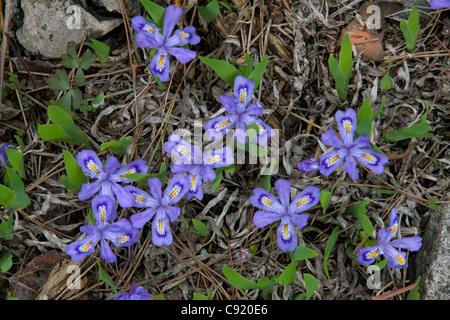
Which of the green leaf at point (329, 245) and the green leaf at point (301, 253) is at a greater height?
the green leaf at point (301, 253)

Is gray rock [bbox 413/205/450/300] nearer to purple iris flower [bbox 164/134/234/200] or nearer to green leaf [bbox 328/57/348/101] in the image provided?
green leaf [bbox 328/57/348/101]

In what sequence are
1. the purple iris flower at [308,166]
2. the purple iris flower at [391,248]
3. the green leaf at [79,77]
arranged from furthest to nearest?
the green leaf at [79,77], the purple iris flower at [308,166], the purple iris flower at [391,248]

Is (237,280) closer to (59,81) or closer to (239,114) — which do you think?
(239,114)

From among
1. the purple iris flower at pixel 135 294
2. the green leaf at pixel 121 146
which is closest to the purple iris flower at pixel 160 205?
the green leaf at pixel 121 146

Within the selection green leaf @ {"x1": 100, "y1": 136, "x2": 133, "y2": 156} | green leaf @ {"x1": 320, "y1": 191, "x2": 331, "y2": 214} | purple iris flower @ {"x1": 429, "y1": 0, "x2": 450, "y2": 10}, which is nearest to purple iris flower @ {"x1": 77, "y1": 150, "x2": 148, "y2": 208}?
green leaf @ {"x1": 100, "y1": 136, "x2": 133, "y2": 156}

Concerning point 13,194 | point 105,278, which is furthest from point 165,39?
point 105,278

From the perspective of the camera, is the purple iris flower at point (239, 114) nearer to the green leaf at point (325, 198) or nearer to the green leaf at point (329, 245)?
the green leaf at point (325, 198)
